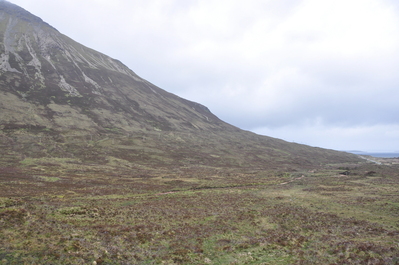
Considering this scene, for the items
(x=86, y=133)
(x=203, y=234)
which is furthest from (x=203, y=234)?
(x=86, y=133)

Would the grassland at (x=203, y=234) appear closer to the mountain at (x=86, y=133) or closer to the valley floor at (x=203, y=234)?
the valley floor at (x=203, y=234)

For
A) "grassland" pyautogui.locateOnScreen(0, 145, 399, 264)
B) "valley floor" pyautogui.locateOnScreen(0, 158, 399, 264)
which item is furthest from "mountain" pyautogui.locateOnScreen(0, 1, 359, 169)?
"valley floor" pyautogui.locateOnScreen(0, 158, 399, 264)

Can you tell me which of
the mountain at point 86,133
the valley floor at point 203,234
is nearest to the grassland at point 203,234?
the valley floor at point 203,234

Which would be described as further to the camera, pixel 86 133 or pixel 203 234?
pixel 86 133

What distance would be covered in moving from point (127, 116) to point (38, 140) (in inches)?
3303

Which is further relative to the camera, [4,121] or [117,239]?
[4,121]

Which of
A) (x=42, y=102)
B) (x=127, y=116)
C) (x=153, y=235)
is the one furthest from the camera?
A: (x=127, y=116)

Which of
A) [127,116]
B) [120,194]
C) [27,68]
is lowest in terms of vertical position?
[120,194]

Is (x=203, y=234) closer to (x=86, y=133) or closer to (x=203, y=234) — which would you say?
(x=203, y=234)

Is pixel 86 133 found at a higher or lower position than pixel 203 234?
higher

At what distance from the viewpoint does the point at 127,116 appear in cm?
18975

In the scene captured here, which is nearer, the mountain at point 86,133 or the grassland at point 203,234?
the grassland at point 203,234

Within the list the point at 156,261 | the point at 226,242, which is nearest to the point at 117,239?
the point at 156,261

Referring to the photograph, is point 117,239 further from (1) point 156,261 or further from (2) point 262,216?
(2) point 262,216
